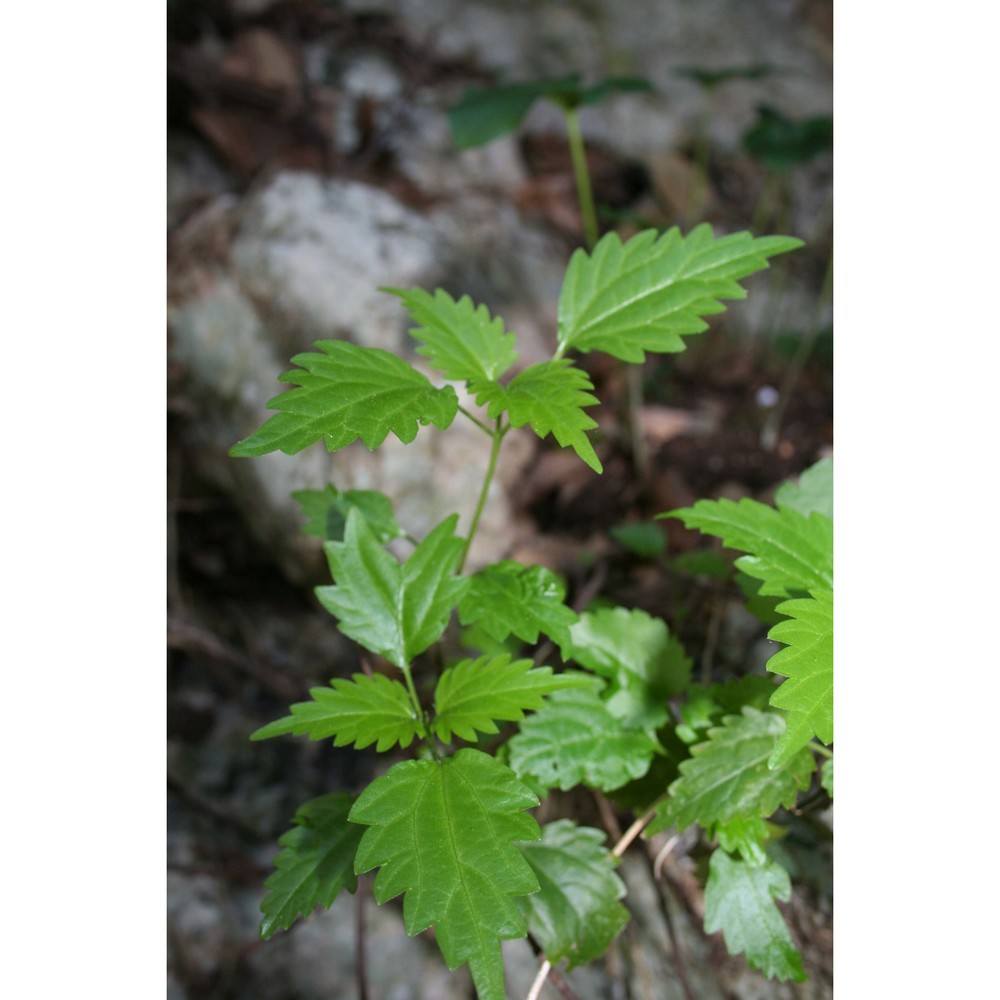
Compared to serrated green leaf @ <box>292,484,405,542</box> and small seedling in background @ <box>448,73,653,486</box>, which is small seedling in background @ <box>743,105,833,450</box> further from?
serrated green leaf @ <box>292,484,405,542</box>

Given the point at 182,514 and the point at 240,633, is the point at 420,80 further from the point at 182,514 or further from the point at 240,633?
the point at 240,633

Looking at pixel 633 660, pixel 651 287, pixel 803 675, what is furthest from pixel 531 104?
pixel 803 675

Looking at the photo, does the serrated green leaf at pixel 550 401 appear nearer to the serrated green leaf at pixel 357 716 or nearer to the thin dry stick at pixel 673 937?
the serrated green leaf at pixel 357 716

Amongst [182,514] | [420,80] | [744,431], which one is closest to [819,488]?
[744,431]

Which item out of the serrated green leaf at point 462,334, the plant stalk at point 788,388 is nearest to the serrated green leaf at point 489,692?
the serrated green leaf at point 462,334

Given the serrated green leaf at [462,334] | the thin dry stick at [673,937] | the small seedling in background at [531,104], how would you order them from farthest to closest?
1. the small seedling in background at [531,104]
2. the thin dry stick at [673,937]
3. the serrated green leaf at [462,334]

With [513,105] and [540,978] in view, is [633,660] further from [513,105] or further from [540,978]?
[513,105]
